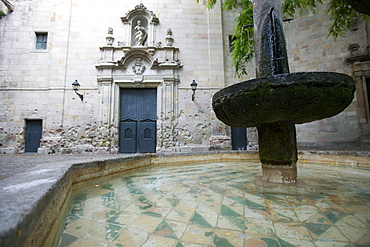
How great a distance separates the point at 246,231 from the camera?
1.24 meters

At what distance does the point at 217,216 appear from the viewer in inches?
58.2

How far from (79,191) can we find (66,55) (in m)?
8.08

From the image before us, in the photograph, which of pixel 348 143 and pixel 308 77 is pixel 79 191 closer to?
pixel 308 77

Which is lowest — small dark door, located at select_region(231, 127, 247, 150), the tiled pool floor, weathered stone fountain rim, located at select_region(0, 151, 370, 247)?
the tiled pool floor

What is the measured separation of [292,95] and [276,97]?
0.14 m

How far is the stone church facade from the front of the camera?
771cm

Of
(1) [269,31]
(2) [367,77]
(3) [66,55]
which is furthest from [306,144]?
(3) [66,55]

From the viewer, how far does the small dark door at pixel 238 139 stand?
8.25 metres

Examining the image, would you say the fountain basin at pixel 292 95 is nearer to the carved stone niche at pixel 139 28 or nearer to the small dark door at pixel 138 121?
the small dark door at pixel 138 121

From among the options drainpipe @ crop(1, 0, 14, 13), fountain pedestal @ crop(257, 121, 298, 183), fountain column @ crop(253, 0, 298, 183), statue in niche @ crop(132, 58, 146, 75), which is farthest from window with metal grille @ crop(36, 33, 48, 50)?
fountain pedestal @ crop(257, 121, 298, 183)

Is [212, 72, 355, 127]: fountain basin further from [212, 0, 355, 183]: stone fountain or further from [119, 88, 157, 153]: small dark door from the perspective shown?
[119, 88, 157, 153]: small dark door

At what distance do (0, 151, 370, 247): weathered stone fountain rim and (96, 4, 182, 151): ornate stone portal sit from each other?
10.7ft

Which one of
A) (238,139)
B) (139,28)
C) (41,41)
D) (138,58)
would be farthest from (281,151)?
(41,41)

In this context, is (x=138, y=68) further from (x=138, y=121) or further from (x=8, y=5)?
(x=8, y=5)
